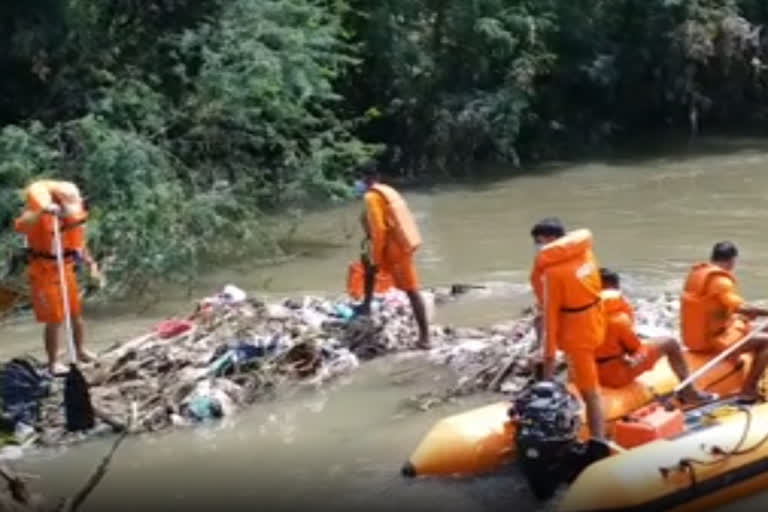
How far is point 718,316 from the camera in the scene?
9.16m

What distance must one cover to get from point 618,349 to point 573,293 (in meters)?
0.78

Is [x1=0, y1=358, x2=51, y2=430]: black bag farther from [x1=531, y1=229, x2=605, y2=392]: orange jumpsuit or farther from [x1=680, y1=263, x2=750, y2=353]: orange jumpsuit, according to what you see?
[x1=680, y1=263, x2=750, y2=353]: orange jumpsuit

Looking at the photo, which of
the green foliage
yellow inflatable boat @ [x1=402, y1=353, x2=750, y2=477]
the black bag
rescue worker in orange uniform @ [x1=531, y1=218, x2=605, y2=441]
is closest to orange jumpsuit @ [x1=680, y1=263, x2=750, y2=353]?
yellow inflatable boat @ [x1=402, y1=353, x2=750, y2=477]

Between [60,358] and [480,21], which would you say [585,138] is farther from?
[60,358]

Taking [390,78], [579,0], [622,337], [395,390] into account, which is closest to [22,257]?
[395,390]

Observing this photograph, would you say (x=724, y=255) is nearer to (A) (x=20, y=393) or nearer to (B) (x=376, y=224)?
(B) (x=376, y=224)

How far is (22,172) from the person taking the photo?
51.5 ft

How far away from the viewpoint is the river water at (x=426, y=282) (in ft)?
29.0

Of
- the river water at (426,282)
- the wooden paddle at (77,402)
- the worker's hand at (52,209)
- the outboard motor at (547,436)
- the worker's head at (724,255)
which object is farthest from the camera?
the worker's hand at (52,209)

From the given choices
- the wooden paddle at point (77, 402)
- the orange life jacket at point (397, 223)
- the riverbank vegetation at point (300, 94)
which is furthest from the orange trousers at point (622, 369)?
the riverbank vegetation at point (300, 94)

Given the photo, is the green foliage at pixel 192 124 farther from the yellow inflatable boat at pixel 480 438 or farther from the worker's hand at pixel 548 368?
the worker's hand at pixel 548 368

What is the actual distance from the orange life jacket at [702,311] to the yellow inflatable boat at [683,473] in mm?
1161

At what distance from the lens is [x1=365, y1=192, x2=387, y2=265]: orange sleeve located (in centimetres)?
1165

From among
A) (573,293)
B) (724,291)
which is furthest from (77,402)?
(724,291)
